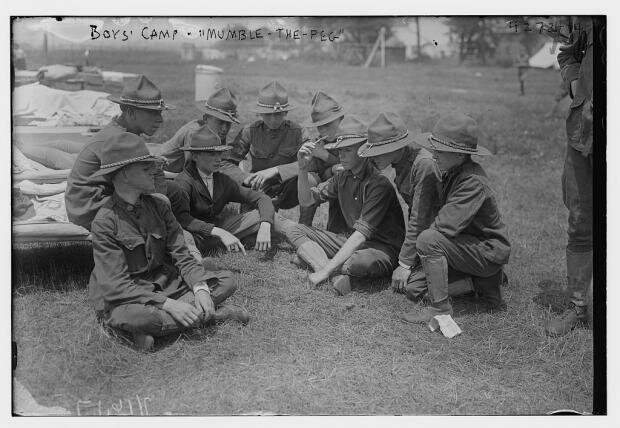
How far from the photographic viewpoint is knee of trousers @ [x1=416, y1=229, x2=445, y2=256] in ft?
16.1

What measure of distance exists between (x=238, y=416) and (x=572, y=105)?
3.41 meters

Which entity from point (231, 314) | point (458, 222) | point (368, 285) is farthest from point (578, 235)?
point (231, 314)

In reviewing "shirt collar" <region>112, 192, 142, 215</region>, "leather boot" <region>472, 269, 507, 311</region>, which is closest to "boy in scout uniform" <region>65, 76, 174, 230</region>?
"shirt collar" <region>112, 192, 142, 215</region>

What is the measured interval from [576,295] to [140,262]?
3361 mm

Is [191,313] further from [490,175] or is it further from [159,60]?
[490,175]

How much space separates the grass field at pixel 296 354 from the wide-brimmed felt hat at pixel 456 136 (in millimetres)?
1339

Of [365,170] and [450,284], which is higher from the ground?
[365,170]

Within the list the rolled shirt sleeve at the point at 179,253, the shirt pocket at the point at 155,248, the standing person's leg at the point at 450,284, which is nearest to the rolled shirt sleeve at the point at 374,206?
the standing person's leg at the point at 450,284

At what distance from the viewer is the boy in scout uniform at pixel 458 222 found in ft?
15.8

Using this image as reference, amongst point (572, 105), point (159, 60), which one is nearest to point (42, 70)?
point (159, 60)

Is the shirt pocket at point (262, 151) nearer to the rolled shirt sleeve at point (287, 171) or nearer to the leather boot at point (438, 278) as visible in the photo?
the rolled shirt sleeve at point (287, 171)

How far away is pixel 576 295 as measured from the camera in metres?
4.94

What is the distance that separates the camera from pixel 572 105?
4871mm

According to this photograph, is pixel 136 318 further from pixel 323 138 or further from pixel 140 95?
pixel 323 138
